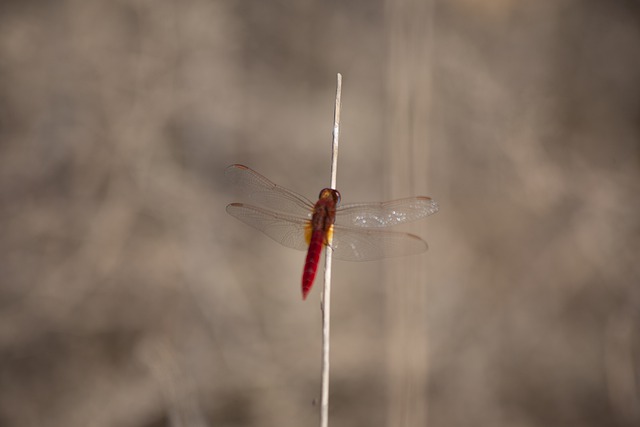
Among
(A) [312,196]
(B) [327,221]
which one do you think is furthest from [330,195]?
(A) [312,196]

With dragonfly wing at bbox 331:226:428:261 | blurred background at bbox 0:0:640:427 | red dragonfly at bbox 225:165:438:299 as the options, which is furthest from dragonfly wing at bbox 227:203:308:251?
blurred background at bbox 0:0:640:427

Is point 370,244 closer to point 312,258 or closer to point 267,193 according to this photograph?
point 312,258

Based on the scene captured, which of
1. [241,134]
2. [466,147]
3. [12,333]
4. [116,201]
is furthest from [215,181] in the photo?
[466,147]

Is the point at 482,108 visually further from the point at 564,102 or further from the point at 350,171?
the point at 350,171

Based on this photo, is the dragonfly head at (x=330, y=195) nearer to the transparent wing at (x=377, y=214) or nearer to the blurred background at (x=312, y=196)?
the transparent wing at (x=377, y=214)

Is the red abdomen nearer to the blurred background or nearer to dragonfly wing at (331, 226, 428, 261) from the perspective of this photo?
dragonfly wing at (331, 226, 428, 261)
